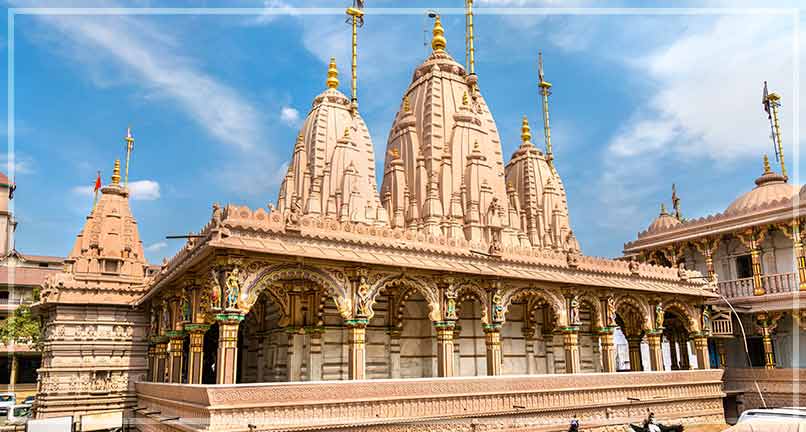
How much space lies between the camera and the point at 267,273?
617 inches

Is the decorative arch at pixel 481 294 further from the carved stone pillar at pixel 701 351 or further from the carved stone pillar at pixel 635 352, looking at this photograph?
the carved stone pillar at pixel 701 351

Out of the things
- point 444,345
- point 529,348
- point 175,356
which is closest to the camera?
point 444,345

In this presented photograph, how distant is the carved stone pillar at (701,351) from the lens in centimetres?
2547

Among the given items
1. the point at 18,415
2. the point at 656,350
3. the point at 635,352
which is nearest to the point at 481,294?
the point at 656,350

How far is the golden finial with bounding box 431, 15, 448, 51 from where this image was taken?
3406cm

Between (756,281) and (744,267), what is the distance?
1.80m

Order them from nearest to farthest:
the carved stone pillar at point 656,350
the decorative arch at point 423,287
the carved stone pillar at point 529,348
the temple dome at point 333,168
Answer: the decorative arch at point 423,287, the carved stone pillar at point 656,350, the carved stone pillar at point 529,348, the temple dome at point 333,168

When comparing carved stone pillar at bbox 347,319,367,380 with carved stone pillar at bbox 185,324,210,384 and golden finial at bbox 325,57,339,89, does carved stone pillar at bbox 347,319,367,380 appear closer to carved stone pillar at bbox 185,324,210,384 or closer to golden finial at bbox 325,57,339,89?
carved stone pillar at bbox 185,324,210,384

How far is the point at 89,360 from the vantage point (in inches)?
945

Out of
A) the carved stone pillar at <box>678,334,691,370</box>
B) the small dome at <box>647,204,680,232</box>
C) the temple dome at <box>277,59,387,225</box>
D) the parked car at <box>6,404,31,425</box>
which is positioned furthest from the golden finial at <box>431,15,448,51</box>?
the parked car at <box>6,404,31,425</box>

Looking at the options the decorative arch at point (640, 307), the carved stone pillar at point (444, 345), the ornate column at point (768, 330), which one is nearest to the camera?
the carved stone pillar at point (444, 345)

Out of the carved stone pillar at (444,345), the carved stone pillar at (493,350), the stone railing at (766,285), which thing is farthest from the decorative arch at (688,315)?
the carved stone pillar at (444,345)

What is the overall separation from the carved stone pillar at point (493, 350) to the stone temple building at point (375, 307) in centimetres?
5

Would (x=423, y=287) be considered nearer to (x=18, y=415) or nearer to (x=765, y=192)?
(x=765, y=192)
